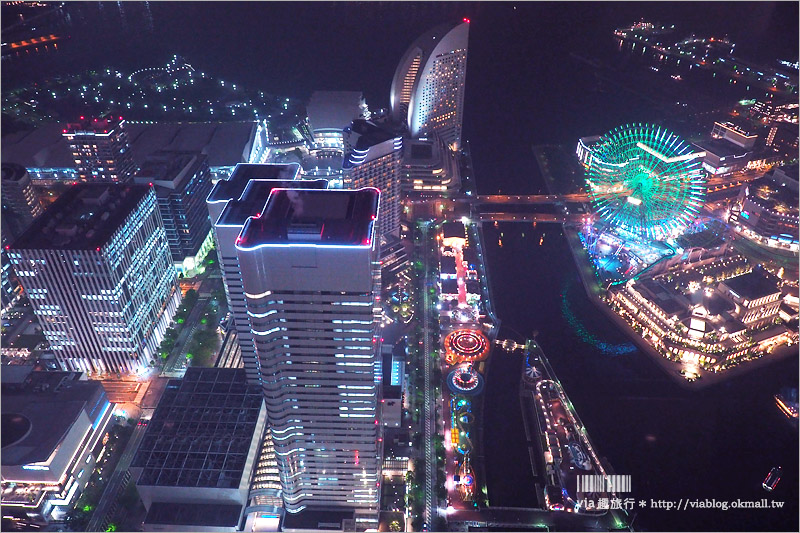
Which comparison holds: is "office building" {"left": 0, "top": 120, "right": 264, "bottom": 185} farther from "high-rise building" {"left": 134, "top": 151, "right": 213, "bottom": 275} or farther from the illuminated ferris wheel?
the illuminated ferris wheel


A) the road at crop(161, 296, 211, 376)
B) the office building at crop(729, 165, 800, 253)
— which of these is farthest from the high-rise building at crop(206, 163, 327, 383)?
the office building at crop(729, 165, 800, 253)

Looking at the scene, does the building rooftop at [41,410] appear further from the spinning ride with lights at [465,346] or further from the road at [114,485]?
the spinning ride with lights at [465,346]

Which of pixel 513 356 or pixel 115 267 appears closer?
pixel 115 267

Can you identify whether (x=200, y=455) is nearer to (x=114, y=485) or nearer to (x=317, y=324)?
(x=114, y=485)

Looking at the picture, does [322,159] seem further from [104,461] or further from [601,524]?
[601,524]

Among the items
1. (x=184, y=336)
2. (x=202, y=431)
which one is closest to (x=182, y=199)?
(x=184, y=336)

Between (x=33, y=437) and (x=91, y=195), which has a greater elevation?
(x=91, y=195)

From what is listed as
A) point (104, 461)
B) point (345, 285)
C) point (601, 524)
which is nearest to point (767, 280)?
point (601, 524)
